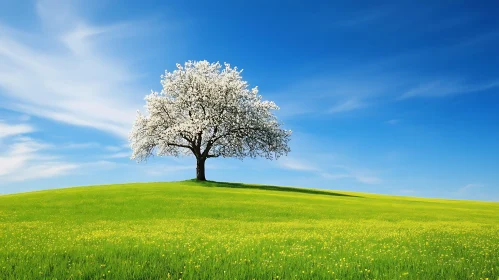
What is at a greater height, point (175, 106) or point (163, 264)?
point (175, 106)

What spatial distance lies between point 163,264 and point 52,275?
8.80 feet

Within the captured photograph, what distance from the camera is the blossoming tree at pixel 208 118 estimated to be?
63.4 m

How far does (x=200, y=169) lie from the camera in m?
63.5

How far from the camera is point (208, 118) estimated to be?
63.1 meters

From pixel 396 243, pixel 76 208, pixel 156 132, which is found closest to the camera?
pixel 396 243

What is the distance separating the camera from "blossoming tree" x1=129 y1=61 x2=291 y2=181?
208 ft

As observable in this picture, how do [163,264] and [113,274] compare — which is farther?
[163,264]

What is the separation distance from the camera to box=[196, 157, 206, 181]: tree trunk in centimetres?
6300

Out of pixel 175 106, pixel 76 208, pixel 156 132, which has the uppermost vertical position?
pixel 175 106

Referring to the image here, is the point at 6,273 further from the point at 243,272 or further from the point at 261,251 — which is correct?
the point at 261,251

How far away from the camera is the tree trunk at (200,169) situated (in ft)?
207

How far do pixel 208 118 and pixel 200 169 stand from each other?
26.0 feet

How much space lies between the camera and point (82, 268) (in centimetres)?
1054

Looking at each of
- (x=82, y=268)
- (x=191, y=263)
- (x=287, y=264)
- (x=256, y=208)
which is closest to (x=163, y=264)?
(x=191, y=263)
